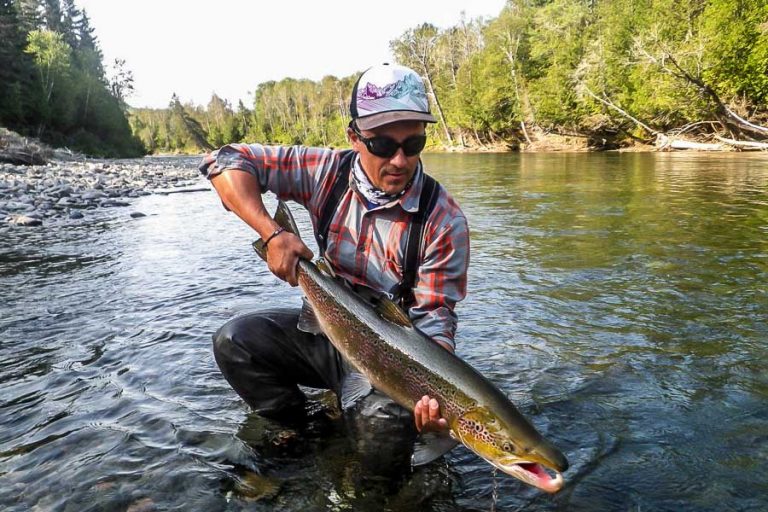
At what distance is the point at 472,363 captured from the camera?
448 centimetres

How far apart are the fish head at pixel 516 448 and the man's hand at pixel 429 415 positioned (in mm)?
137

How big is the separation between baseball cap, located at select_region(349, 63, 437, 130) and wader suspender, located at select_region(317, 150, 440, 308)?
39 cm

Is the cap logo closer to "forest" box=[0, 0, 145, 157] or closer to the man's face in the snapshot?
the man's face

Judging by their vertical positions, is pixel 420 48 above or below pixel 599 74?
above

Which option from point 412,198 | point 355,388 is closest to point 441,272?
point 412,198

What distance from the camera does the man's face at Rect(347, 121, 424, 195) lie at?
2951 mm

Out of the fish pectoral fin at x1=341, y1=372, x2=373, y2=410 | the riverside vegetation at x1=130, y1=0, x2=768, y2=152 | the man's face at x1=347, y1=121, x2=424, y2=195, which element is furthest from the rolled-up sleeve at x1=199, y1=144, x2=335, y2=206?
the riverside vegetation at x1=130, y1=0, x2=768, y2=152

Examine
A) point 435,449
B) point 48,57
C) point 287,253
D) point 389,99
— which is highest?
point 48,57

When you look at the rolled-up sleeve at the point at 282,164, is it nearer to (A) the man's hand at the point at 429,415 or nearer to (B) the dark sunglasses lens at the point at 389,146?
(B) the dark sunglasses lens at the point at 389,146

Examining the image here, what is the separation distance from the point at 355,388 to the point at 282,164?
4.90ft

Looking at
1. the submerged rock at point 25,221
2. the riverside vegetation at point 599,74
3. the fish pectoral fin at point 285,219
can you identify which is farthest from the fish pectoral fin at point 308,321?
the riverside vegetation at point 599,74

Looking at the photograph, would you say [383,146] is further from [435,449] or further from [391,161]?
[435,449]

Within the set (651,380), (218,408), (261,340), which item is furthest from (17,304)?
(651,380)

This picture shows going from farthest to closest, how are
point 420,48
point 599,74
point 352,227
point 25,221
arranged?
point 420,48 → point 599,74 → point 25,221 → point 352,227
